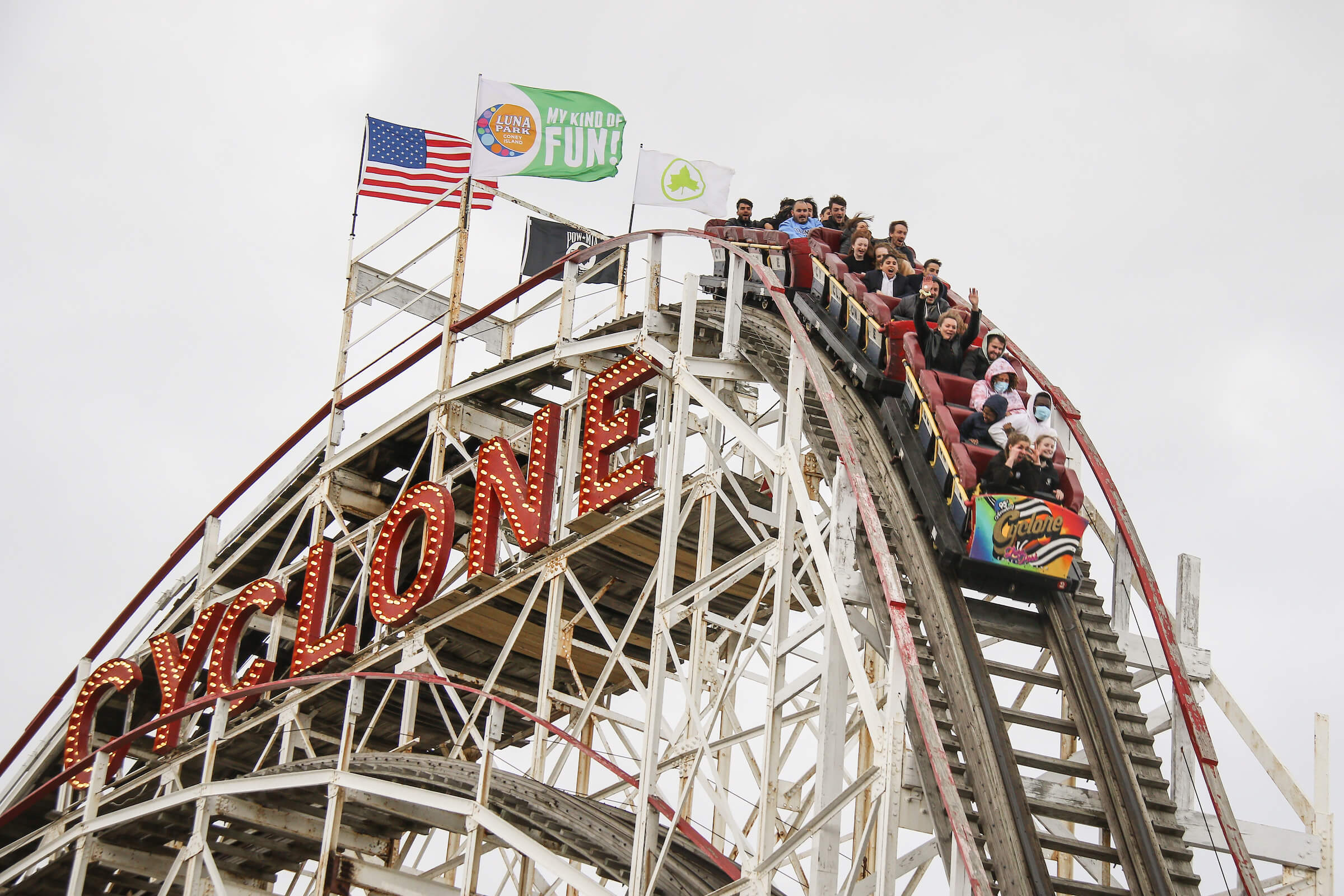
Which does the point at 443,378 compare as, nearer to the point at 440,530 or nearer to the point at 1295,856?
the point at 440,530

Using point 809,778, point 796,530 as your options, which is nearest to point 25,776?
point 809,778

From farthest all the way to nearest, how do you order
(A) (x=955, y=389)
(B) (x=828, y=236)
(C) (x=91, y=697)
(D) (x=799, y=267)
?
(C) (x=91, y=697), (B) (x=828, y=236), (D) (x=799, y=267), (A) (x=955, y=389)

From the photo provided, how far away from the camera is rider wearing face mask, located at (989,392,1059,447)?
1312cm

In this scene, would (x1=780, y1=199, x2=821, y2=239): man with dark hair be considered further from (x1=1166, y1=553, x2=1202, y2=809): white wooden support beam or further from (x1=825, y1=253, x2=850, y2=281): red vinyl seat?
(x1=1166, y1=553, x2=1202, y2=809): white wooden support beam

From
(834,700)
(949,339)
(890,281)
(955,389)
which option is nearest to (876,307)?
(949,339)

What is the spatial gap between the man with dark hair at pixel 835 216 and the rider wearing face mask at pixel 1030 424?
482 cm

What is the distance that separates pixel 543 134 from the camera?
21.4m

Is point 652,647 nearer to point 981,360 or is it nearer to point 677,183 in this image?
point 981,360

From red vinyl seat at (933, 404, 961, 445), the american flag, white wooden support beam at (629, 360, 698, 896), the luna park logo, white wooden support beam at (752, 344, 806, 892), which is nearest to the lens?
white wooden support beam at (752, 344, 806, 892)

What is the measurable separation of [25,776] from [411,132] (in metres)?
9.60

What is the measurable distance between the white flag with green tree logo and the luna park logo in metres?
1.47

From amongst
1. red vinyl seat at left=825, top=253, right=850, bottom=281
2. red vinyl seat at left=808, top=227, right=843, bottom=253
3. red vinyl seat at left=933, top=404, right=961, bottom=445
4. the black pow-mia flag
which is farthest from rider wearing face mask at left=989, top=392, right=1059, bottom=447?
the black pow-mia flag

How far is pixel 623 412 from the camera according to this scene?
54.4ft

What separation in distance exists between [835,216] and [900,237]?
2.64 feet
